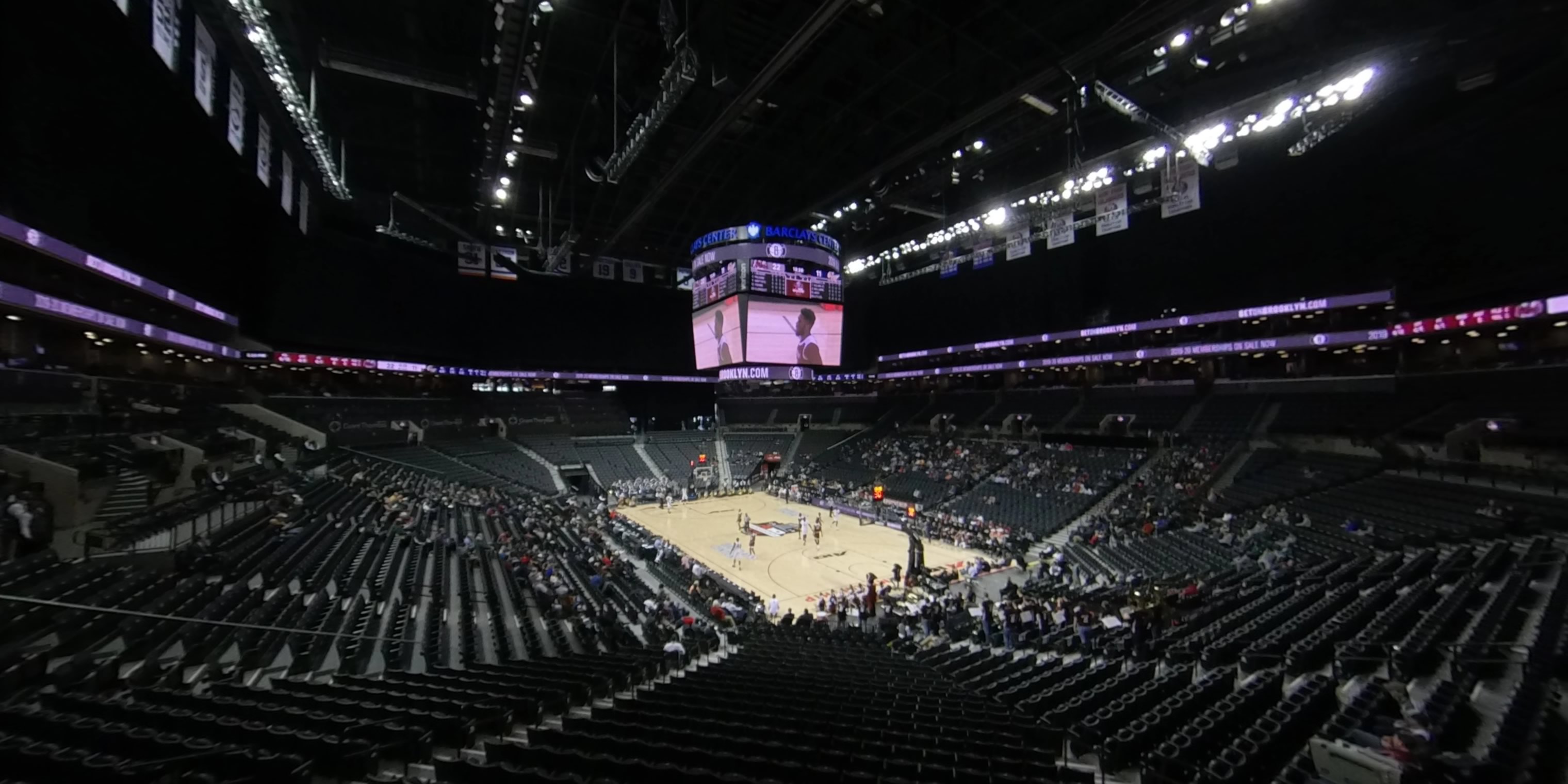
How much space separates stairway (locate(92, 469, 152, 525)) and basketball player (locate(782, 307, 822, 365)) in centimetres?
1881

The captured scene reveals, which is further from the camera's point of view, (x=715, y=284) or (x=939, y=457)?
(x=939, y=457)

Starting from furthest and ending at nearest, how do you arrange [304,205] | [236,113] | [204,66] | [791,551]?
[304,205] → [791,551] → [236,113] → [204,66]

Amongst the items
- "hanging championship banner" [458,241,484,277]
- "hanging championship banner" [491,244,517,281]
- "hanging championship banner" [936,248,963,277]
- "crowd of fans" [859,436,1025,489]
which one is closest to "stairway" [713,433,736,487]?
"crowd of fans" [859,436,1025,489]

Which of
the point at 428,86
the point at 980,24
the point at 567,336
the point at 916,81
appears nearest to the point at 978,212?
the point at 916,81

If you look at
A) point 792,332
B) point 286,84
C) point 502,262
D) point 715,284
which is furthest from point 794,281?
point 502,262

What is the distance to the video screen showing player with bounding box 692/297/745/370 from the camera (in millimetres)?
22984

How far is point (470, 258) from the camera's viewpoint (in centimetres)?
3388

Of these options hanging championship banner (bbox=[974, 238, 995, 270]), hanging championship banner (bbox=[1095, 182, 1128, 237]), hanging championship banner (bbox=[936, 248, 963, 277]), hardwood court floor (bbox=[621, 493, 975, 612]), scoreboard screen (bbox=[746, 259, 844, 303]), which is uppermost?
hanging championship banner (bbox=[936, 248, 963, 277])

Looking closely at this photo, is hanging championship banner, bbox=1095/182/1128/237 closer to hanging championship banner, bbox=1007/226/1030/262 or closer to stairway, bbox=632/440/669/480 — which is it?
hanging championship banner, bbox=1007/226/1030/262

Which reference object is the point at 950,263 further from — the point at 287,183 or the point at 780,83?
the point at 287,183

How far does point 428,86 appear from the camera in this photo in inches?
599

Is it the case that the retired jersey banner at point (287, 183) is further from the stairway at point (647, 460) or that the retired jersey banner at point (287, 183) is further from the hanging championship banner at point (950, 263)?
the hanging championship banner at point (950, 263)

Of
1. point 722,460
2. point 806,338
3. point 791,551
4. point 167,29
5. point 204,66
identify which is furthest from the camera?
point 722,460

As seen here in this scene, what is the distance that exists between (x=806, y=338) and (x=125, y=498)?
19.9m
